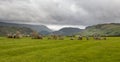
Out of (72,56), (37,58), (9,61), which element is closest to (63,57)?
(72,56)

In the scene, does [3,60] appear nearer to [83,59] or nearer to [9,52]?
[9,52]

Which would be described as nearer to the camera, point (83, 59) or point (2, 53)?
point (83, 59)

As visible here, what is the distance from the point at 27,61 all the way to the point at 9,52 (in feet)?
39.2

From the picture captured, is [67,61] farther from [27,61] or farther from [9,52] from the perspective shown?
[9,52]

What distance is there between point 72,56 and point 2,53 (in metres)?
17.0

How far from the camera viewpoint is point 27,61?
4144cm

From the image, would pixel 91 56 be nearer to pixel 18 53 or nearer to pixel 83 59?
pixel 83 59

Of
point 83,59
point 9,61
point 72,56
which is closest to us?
point 9,61

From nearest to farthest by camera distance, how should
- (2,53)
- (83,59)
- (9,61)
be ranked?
(9,61)
(83,59)
(2,53)

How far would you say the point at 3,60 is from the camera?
41.9 m

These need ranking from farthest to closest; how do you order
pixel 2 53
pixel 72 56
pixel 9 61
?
pixel 2 53 < pixel 72 56 < pixel 9 61

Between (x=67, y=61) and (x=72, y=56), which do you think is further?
(x=72, y=56)

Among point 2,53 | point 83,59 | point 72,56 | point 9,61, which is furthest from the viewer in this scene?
point 2,53

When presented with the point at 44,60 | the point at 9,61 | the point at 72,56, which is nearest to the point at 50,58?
the point at 44,60
